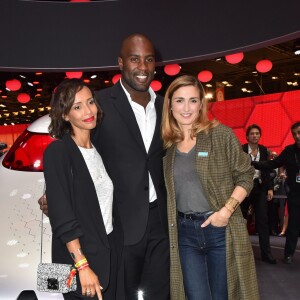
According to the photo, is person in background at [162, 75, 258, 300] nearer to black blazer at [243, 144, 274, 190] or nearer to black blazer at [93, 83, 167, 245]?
black blazer at [93, 83, 167, 245]

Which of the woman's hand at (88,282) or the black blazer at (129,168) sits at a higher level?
the black blazer at (129,168)

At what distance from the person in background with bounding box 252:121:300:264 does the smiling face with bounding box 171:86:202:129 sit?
254 centimetres

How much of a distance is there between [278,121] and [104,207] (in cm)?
918

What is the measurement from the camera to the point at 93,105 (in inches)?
74.4

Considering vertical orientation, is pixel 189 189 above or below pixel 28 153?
below

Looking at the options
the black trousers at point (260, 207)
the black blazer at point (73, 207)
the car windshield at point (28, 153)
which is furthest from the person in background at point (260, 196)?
the black blazer at point (73, 207)

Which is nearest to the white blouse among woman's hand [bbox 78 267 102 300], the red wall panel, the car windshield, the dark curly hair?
the dark curly hair

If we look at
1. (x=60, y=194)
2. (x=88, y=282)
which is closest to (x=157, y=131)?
(x=60, y=194)

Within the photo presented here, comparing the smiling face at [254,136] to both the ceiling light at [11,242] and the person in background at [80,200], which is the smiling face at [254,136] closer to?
the ceiling light at [11,242]

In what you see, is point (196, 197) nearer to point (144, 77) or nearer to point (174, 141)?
point (174, 141)

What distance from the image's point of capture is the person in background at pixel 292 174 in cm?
464

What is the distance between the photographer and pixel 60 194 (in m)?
1.64

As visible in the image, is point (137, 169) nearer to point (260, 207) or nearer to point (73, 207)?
point (73, 207)

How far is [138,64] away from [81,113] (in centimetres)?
61
